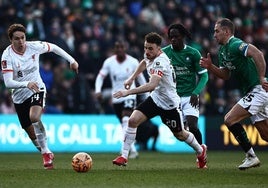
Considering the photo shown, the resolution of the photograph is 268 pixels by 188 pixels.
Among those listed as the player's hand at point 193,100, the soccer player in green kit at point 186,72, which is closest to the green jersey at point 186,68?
the soccer player in green kit at point 186,72

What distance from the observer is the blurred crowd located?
24938 millimetres

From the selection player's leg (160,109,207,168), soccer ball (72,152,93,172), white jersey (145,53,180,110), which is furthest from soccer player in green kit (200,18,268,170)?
soccer ball (72,152,93,172)

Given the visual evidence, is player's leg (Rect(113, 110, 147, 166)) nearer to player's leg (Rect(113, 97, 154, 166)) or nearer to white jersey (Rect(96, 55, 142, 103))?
player's leg (Rect(113, 97, 154, 166))

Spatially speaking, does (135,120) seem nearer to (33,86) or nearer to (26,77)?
(33,86)

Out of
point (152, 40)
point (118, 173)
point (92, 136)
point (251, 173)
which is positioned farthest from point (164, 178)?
point (92, 136)

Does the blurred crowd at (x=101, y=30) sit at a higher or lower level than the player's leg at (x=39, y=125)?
higher

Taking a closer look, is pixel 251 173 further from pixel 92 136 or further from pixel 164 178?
pixel 92 136

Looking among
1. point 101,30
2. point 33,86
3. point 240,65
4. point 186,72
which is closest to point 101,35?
point 101,30

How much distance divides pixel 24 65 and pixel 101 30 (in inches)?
496

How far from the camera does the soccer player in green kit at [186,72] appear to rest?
15.5 meters

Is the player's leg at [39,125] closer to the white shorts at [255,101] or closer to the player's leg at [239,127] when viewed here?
the player's leg at [239,127]

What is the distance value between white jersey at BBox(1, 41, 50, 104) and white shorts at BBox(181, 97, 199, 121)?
108 inches

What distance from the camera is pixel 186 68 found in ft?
51.1

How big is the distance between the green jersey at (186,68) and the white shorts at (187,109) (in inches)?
5.2
